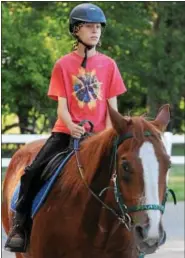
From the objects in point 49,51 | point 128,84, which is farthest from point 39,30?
point 128,84

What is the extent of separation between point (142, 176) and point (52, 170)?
126 centimetres

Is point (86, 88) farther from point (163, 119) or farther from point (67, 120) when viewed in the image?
point (163, 119)

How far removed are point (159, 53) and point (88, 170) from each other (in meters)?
22.0

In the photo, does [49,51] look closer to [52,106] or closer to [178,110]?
[52,106]

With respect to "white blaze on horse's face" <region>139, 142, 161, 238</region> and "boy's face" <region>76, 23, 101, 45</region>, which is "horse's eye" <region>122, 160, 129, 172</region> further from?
"boy's face" <region>76, 23, 101, 45</region>

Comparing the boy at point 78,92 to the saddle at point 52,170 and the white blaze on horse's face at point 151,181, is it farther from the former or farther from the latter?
the white blaze on horse's face at point 151,181

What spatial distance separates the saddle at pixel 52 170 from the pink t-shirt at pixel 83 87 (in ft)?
0.40

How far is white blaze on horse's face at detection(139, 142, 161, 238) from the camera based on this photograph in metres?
4.54

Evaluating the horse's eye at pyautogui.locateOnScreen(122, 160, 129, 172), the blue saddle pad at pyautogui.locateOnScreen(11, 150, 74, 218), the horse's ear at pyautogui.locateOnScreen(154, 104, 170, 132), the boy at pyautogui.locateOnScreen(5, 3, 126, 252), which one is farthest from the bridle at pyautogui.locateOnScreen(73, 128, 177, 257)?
the boy at pyautogui.locateOnScreen(5, 3, 126, 252)

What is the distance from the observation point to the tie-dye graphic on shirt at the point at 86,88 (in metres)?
5.76

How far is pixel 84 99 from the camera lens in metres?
5.76

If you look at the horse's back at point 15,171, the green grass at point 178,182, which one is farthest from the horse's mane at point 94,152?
the green grass at point 178,182

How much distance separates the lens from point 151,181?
15.3 ft

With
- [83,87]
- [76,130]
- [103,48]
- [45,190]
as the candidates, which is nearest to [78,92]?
[83,87]
